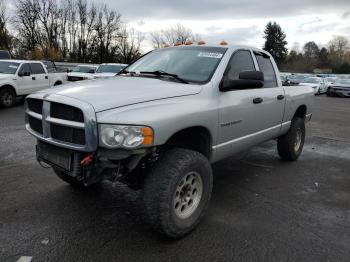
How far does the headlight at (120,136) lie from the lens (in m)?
2.81

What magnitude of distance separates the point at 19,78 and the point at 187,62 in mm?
10417

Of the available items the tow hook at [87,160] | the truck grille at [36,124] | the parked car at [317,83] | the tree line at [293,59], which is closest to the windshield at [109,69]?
the truck grille at [36,124]

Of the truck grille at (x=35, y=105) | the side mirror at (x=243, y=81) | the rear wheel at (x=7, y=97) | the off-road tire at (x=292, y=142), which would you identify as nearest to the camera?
the truck grille at (x=35, y=105)

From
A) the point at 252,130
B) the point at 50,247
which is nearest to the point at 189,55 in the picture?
the point at 252,130

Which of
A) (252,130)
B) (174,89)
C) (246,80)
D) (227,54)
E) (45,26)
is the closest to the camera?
(174,89)

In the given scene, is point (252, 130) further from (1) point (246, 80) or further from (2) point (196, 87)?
(2) point (196, 87)

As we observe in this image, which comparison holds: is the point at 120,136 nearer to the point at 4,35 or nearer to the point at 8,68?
the point at 8,68

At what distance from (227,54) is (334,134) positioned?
660cm

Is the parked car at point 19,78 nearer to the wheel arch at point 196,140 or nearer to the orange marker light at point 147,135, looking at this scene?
the wheel arch at point 196,140

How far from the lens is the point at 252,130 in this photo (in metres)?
4.45

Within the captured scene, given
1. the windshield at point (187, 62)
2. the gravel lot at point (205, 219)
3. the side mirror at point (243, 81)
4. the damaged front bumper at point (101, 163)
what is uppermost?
the windshield at point (187, 62)

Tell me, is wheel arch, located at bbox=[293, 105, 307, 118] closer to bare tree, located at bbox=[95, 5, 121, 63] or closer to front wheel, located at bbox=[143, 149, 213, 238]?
front wheel, located at bbox=[143, 149, 213, 238]

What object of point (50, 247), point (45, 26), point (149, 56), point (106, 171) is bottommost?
point (50, 247)

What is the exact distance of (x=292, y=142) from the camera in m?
5.93
